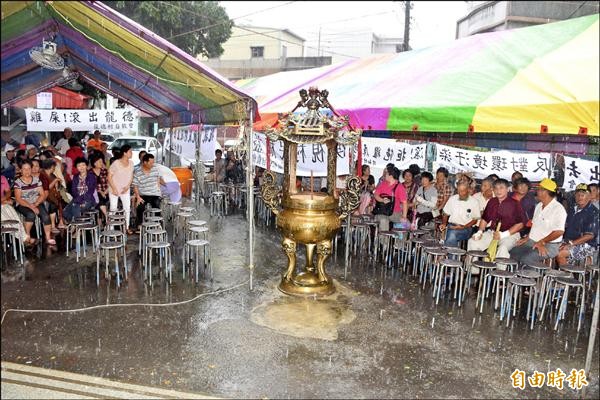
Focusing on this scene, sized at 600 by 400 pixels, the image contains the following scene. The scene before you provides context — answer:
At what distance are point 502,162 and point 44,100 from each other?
1341 cm

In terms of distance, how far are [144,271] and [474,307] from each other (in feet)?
17.4

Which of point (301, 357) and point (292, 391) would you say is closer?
point (292, 391)

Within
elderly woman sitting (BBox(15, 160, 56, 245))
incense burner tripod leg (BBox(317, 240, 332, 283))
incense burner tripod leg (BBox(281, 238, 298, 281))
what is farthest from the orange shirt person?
incense burner tripod leg (BBox(317, 240, 332, 283))

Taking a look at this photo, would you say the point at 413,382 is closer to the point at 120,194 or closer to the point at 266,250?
the point at 266,250

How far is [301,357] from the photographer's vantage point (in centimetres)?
536

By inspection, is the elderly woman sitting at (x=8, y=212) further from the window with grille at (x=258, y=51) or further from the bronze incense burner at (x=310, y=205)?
the window with grille at (x=258, y=51)

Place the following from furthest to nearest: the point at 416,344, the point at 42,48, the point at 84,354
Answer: the point at 42,48 → the point at 416,344 → the point at 84,354

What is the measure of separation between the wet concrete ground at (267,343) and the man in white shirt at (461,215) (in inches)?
49.5

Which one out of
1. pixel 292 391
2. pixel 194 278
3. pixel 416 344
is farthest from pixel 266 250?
pixel 292 391

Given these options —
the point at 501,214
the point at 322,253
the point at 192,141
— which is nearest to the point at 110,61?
the point at 192,141

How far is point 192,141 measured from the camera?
14.6 metres

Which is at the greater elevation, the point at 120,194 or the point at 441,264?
the point at 120,194

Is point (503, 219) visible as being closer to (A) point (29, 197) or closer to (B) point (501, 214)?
(B) point (501, 214)

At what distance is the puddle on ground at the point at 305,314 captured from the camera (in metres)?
6.08
